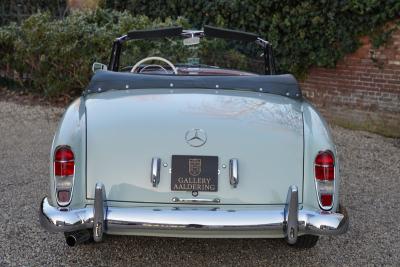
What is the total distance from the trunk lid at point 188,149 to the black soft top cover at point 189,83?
425 mm

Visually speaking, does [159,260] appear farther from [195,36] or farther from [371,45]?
[371,45]

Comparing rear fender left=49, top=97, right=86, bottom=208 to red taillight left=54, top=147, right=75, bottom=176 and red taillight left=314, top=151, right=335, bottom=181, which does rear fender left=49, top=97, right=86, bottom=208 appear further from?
red taillight left=314, top=151, right=335, bottom=181

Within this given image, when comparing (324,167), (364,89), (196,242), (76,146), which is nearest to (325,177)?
(324,167)

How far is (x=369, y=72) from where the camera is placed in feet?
27.2

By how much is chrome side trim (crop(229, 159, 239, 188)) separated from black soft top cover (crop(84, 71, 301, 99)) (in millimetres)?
893

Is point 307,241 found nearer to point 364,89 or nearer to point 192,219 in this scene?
point 192,219

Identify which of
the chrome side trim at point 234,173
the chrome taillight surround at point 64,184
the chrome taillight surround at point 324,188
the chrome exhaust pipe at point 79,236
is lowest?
the chrome exhaust pipe at point 79,236

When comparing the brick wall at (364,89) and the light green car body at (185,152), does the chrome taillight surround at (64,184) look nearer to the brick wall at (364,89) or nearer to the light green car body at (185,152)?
the light green car body at (185,152)

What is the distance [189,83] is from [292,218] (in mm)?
1335

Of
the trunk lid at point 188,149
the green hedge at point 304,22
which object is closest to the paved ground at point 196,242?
the trunk lid at point 188,149

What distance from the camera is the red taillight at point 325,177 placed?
11.0 feet

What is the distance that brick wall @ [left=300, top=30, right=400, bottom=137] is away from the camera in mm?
8117

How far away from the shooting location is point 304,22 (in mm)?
8383

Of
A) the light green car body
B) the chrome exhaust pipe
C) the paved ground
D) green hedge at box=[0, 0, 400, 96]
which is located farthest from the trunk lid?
green hedge at box=[0, 0, 400, 96]
